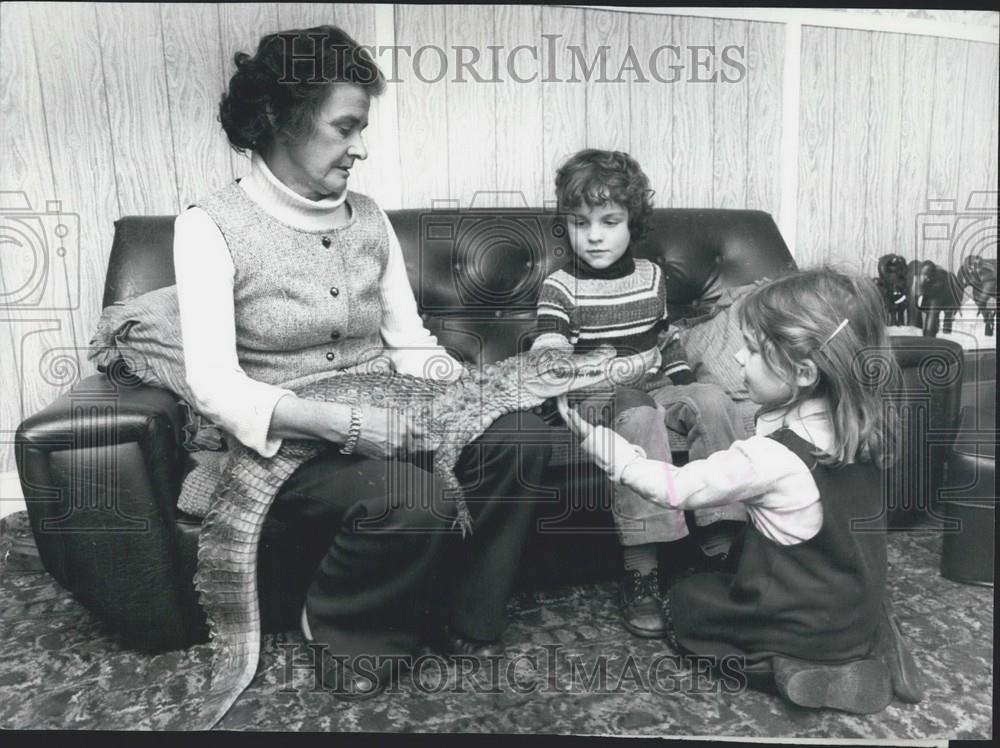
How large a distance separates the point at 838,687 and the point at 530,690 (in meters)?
0.48

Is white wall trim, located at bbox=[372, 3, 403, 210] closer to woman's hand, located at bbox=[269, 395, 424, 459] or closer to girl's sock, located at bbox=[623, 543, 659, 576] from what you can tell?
woman's hand, located at bbox=[269, 395, 424, 459]

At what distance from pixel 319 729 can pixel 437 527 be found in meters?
0.36

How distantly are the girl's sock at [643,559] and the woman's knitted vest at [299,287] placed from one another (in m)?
0.62

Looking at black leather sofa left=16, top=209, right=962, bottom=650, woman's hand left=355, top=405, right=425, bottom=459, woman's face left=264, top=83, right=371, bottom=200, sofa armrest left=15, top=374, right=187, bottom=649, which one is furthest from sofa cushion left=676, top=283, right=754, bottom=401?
sofa armrest left=15, top=374, right=187, bottom=649

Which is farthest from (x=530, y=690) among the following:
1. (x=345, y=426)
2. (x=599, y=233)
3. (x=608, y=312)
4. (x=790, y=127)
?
(x=790, y=127)

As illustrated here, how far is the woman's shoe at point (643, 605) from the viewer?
1.34 meters

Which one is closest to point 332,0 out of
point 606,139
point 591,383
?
point 606,139

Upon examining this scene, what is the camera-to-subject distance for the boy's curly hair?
4.66 ft

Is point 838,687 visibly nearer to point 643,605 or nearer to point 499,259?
point 643,605

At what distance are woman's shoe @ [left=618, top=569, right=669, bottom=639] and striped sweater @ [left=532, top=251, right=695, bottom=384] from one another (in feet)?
1.29

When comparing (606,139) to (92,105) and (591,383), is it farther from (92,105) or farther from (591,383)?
(92,105)

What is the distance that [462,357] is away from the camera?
66.5 inches

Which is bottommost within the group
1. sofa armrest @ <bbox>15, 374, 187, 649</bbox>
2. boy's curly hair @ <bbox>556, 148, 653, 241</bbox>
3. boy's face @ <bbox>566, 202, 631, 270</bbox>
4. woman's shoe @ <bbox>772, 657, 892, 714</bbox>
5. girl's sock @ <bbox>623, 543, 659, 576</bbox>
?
woman's shoe @ <bbox>772, 657, 892, 714</bbox>

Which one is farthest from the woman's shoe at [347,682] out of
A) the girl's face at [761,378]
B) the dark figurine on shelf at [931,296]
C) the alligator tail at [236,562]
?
the dark figurine on shelf at [931,296]
